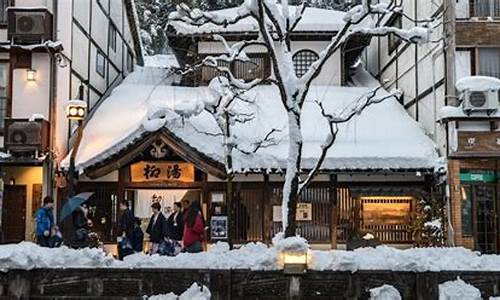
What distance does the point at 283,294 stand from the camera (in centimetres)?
998

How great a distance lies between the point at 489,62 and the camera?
65.7ft

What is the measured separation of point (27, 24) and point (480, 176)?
14206 mm

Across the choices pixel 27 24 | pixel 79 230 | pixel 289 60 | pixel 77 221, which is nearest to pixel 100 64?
pixel 27 24

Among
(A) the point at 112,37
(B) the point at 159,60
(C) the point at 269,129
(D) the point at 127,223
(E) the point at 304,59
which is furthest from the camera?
(B) the point at 159,60

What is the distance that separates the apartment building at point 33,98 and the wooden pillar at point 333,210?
8.32m

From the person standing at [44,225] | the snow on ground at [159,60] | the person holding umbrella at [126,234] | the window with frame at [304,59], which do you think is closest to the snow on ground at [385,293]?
the person holding umbrella at [126,234]

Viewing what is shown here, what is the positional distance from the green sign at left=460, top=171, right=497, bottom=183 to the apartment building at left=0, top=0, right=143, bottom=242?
38.9 feet

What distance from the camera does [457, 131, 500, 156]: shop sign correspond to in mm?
19109

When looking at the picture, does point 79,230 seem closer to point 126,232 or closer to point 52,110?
point 126,232

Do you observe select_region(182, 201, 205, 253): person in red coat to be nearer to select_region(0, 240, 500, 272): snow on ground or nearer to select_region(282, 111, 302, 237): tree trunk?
select_region(282, 111, 302, 237): tree trunk

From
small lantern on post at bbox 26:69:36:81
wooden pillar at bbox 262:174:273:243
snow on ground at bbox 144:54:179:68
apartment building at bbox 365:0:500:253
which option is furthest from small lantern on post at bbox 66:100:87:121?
snow on ground at bbox 144:54:179:68

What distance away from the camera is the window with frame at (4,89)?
19.6 meters

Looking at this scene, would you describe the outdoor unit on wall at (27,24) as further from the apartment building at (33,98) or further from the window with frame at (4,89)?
the window with frame at (4,89)

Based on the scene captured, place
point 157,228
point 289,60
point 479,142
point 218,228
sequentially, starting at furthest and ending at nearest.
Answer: point 218,228 < point 479,142 < point 157,228 < point 289,60
